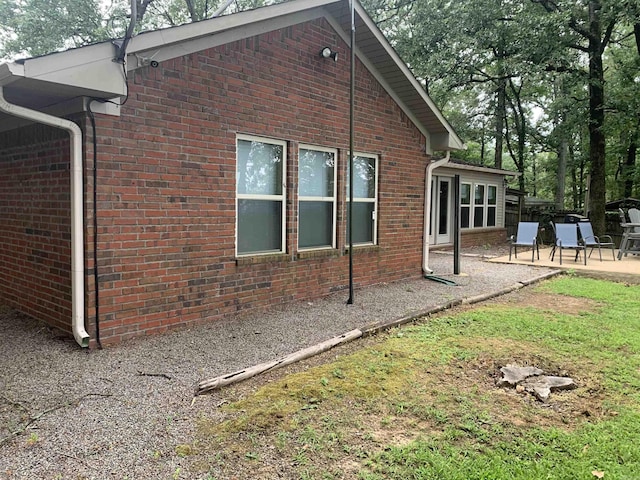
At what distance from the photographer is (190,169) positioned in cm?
521

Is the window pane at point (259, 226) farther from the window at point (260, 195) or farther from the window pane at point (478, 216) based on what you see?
the window pane at point (478, 216)

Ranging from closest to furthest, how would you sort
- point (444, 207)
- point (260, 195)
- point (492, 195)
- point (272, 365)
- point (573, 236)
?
1. point (272, 365)
2. point (260, 195)
3. point (573, 236)
4. point (444, 207)
5. point (492, 195)

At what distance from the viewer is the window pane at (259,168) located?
588 cm

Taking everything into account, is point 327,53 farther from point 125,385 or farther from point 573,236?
point 573,236

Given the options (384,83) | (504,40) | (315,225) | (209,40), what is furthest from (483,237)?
(209,40)

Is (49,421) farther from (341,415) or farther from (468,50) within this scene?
(468,50)

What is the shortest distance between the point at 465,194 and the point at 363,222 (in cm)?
956

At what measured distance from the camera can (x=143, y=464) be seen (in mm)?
2578

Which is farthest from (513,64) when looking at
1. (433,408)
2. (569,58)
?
(433,408)

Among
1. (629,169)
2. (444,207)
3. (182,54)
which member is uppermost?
(629,169)

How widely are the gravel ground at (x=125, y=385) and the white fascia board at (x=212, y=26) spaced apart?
120 inches

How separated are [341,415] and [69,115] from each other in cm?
394

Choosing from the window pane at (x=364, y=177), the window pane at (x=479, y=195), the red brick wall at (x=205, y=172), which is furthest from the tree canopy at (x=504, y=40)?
the red brick wall at (x=205, y=172)

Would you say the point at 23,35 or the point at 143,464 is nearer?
the point at 143,464
